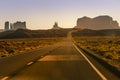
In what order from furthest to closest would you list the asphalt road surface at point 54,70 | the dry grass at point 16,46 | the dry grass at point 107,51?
the dry grass at point 16,46, the dry grass at point 107,51, the asphalt road surface at point 54,70

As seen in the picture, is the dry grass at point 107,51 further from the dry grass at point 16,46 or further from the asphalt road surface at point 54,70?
the dry grass at point 16,46

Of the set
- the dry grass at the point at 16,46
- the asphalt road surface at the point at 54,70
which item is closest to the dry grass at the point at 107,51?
the asphalt road surface at the point at 54,70

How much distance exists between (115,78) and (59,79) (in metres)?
2.23

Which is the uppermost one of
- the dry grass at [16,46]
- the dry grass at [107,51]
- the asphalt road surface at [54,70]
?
the asphalt road surface at [54,70]

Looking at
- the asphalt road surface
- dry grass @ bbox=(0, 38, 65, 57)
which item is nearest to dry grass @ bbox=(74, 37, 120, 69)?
the asphalt road surface

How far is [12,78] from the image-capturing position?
12930 millimetres

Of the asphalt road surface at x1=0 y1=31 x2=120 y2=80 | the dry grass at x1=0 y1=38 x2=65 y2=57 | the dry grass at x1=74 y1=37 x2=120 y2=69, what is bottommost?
the dry grass at x1=0 y1=38 x2=65 y2=57

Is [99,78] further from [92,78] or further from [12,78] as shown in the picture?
[12,78]

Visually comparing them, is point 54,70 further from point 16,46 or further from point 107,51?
point 16,46

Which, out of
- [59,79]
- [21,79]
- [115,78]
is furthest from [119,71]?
[21,79]

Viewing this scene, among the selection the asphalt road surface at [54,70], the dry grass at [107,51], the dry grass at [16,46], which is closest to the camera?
the asphalt road surface at [54,70]

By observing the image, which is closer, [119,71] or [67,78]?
[67,78]

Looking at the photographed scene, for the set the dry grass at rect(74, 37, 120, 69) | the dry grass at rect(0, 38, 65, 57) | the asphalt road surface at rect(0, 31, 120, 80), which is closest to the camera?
the asphalt road surface at rect(0, 31, 120, 80)

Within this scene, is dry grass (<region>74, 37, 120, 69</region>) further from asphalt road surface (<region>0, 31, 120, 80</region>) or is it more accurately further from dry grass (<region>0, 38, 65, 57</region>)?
dry grass (<region>0, 38, 65, 57</region>)
